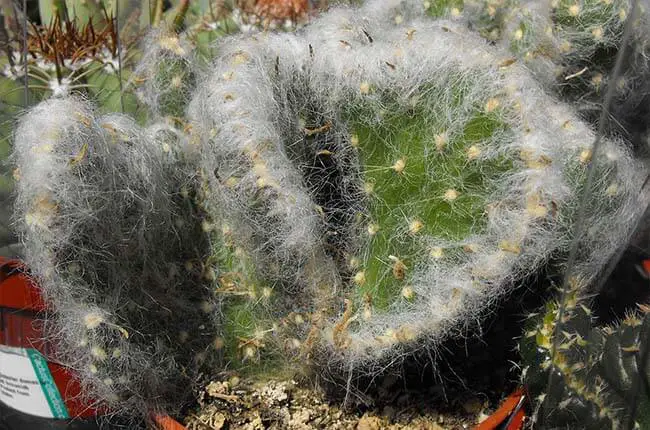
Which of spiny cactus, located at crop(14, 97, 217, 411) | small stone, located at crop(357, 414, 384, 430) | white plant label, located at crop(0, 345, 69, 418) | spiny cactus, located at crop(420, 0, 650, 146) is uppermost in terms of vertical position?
spiny cactus, located at crop(420, 0, 650, 146)

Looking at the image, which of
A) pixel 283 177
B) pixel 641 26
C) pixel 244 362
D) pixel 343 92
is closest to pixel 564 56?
pixel 641 26

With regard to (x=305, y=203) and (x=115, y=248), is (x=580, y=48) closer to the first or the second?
(x=305, y=203)

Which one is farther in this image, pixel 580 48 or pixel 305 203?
pixel 580 48

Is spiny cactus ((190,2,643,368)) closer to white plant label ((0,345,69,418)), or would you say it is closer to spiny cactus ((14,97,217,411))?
spiny cactus ((14,97,217,411))

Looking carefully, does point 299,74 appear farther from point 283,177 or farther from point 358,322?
point 358,322

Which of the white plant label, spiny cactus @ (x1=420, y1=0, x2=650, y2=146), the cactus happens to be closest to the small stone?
the cactus

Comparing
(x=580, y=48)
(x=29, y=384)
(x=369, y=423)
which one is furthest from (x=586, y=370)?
(x=29, y=384)
